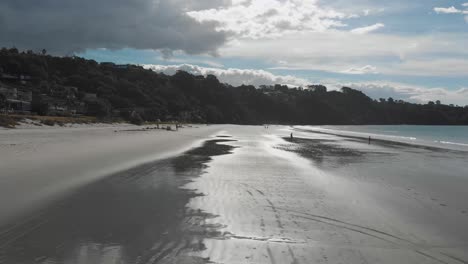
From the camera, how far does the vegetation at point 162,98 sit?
91.6 meters

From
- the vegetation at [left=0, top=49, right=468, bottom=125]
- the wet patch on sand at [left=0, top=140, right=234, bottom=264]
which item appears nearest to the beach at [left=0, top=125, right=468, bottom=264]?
the wet patch on sand at [left=0, top=140, right=234, bottom=264]

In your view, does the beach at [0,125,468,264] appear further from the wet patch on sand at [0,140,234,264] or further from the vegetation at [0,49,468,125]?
the vegetation at [0,49,468,125]

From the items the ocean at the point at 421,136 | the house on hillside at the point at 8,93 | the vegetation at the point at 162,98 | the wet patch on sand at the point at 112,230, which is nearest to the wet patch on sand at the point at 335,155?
the wet patch on sand at the point at 112,230

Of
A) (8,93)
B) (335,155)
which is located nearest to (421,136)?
(335,155)

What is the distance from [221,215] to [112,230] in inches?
87.9

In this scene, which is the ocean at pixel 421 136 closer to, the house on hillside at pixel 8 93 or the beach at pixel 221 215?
the beach at pixel 221 215

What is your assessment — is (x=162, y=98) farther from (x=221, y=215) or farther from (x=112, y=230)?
(x=112, y=230)

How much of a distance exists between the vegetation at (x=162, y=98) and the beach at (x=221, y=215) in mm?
57826

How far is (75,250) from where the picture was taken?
17.6ft

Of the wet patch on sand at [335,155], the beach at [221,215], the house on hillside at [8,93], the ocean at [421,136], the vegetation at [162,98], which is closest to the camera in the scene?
the beach at [221,215]

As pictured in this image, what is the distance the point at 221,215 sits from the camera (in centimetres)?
787

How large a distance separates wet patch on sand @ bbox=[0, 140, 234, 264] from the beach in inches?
0.7

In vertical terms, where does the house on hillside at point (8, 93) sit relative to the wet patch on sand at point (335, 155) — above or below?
above

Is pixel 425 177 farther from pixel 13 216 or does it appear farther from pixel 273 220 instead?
pixel 13 216
